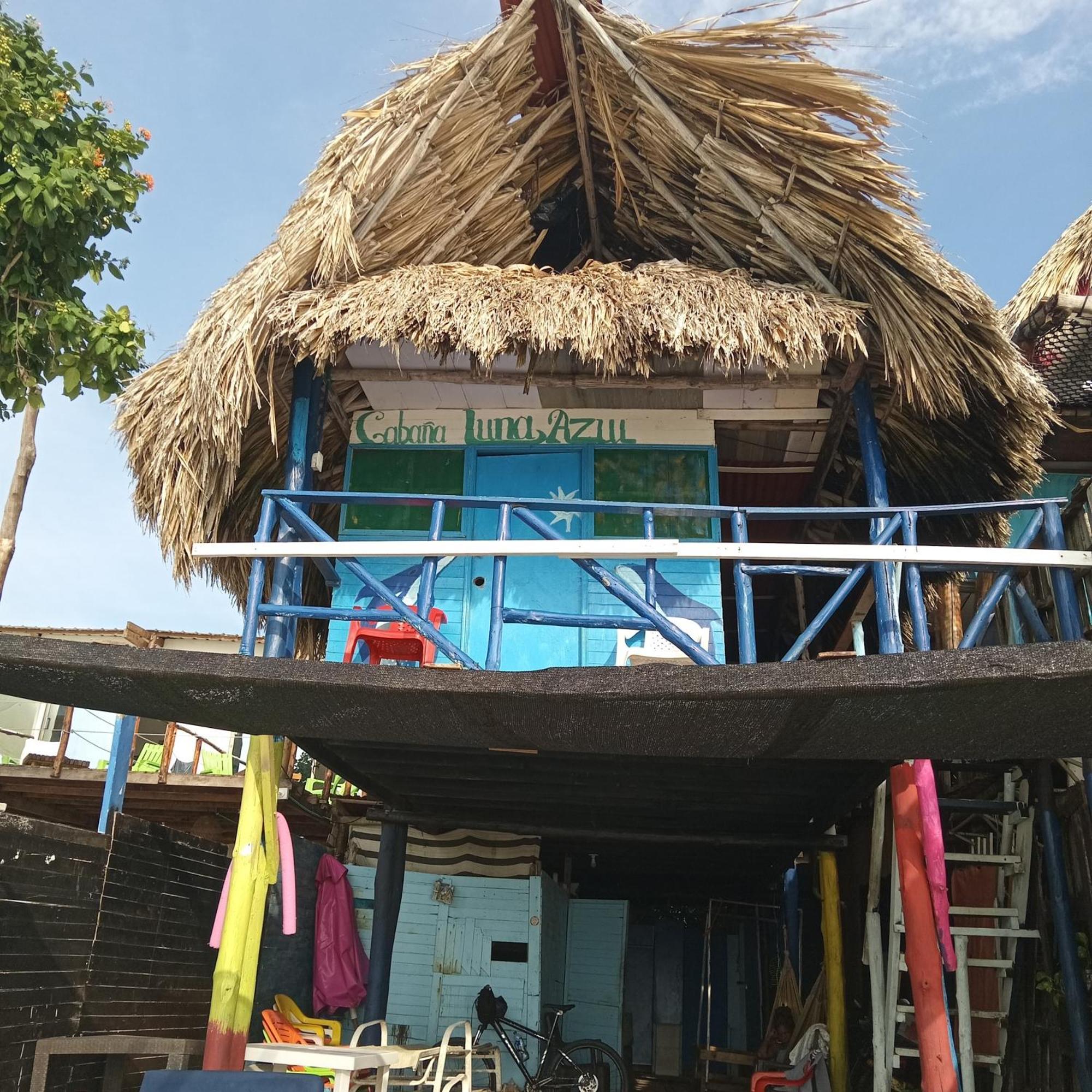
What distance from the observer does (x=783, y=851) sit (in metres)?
6.51

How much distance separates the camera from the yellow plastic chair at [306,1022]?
6.26 meters

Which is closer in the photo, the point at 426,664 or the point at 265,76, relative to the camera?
the point at 426,664

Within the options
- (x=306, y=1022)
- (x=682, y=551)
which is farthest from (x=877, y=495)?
(x=306, y=1022)

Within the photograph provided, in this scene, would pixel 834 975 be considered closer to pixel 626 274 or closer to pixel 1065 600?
pixel 1065 600

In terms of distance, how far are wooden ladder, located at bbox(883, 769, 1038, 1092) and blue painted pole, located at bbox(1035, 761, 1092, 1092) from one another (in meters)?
0.41

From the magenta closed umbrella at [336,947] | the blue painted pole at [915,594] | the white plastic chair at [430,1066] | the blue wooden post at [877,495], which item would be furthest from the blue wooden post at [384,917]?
the blue painted pole at [915,594]

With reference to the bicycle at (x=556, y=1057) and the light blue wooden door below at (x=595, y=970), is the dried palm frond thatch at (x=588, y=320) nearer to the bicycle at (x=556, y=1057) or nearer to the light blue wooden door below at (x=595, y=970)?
the bicycle at (x=556, y=1057)

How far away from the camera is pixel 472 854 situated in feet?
24.4

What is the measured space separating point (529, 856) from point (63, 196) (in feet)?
17.1

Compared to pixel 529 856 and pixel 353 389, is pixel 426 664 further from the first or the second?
pixel 529 856

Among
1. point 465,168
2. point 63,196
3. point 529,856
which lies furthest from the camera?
point 529,856

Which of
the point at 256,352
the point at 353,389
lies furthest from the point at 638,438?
the point at 256,352

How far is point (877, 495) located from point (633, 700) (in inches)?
116

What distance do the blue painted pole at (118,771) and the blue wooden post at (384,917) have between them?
65.3 inches
